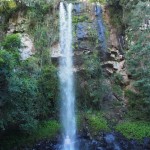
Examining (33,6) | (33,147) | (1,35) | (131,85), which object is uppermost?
(33,6)

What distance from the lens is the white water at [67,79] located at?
15065 mm

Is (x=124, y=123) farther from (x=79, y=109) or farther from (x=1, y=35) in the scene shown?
(x=1, y=35)

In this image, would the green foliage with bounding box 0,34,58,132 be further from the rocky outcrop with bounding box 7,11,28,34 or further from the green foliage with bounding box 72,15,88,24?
the green foliage with bounding box 72,15,88,24

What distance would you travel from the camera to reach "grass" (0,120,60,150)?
45.9 feet

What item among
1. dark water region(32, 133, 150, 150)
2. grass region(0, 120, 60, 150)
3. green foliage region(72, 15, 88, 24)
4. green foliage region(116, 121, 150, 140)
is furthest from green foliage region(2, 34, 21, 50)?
green foliage region(116, 121, 150, 140)

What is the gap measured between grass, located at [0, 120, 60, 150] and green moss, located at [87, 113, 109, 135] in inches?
58.5

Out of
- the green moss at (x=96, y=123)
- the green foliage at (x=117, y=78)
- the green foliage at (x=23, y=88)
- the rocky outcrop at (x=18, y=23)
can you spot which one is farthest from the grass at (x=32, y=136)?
the rocky outcrop at (x=18, y=23)

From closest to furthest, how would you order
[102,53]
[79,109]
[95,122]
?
[95,122], [79,109], [102,53]

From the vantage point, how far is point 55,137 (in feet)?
47.7

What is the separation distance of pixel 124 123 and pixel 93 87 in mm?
2267

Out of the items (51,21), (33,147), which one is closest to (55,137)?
(33,147)

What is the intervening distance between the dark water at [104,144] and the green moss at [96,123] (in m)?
0.49

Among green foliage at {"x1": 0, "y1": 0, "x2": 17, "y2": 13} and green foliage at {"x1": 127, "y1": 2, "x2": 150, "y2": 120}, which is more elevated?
green foliage at {"x1": 0, "y1": 0, "x2": 17, "y2": 13}

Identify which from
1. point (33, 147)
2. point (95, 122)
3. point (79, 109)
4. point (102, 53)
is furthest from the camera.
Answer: point (102, 53)
